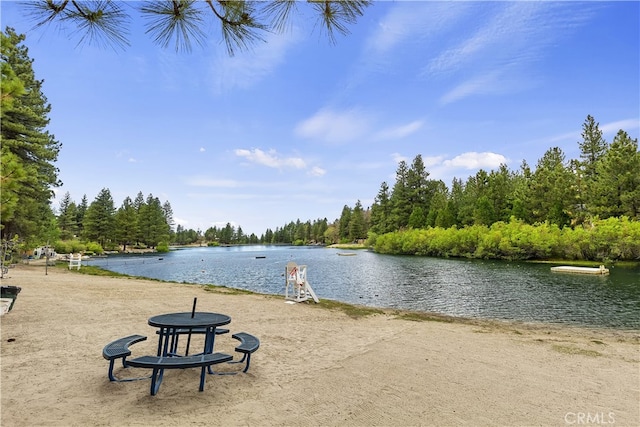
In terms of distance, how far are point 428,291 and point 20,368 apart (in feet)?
56.2

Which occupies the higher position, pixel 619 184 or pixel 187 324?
pixel 619 184

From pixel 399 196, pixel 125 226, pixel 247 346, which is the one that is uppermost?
pixel 399 196

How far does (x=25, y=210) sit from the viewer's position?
19672 millimetres

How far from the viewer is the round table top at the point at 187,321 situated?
3.76 m

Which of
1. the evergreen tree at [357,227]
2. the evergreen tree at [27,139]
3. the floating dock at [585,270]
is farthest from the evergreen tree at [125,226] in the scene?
the floating dock at [585,270]

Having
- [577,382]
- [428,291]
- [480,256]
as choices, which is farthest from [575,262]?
→ [577,382]

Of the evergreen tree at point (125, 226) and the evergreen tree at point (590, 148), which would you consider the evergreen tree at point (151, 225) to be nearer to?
the evergreen tree at point (125, 226)

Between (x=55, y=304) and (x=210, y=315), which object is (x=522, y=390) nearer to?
(x=210, y=315)

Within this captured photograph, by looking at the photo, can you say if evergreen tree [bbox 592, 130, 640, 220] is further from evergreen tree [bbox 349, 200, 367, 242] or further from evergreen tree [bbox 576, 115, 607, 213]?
evergreen tree [bbox 349, 200, 367, 242]

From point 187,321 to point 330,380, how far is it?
1970 millimetres

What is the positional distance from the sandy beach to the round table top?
73 centimetres

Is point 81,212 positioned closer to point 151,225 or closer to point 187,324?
point 151,225

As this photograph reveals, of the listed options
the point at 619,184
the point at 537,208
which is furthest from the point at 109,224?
the point at 619,184

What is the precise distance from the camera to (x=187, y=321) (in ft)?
13.0
